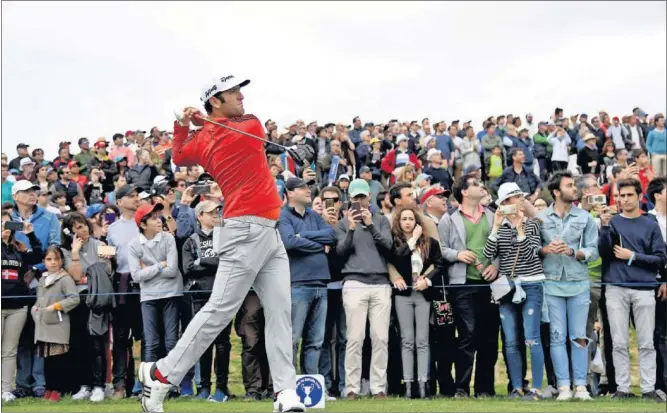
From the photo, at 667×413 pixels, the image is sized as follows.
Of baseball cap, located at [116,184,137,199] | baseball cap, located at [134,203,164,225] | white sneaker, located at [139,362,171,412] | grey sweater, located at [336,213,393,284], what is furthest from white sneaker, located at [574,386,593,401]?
baseball cap, located at [116,184,137,199]

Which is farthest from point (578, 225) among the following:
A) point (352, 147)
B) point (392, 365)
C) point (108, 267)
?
point (352, 147)

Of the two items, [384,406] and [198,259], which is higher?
[198,259]

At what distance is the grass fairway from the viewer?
38.7ft

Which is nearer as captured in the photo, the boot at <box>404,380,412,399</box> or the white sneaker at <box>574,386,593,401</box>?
the white sneaker at <box>574,386,593,401</box>

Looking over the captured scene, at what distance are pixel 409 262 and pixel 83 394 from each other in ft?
14.2

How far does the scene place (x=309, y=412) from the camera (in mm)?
10906

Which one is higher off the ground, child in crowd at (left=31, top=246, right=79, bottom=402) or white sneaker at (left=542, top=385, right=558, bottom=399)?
child in crowd at (left=31, top=246, right=79, bottom=402)

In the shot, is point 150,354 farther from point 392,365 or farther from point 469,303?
point 469,303

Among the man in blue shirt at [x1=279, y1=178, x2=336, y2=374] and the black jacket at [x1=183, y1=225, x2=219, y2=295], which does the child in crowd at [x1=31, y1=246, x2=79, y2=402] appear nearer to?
the black jacket at [x1=183, y1=225, x2=219, y2=295]

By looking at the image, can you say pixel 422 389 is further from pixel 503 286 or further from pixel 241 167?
pixel 241 167

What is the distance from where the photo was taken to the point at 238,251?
9734mm

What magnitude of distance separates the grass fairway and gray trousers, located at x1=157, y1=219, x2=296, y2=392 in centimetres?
153

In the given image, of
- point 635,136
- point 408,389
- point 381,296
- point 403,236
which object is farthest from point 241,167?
point 635,136

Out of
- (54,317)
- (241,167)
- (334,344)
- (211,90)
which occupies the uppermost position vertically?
(211,90)
